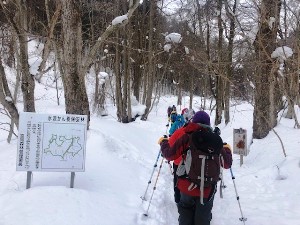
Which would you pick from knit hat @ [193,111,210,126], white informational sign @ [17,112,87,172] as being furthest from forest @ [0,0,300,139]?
knit hat @ [193,111,210,126]

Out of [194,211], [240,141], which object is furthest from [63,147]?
[240,141]

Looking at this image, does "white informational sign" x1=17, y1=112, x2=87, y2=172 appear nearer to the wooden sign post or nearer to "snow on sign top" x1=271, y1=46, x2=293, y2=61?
"snow on sign top" x1=271, y1=46, x2=293, y2=61

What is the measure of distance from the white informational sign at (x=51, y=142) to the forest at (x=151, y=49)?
8.76 feet

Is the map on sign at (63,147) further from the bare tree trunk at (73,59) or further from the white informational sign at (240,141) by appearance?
the white informational sign at (240,141)

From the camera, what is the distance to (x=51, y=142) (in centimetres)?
563

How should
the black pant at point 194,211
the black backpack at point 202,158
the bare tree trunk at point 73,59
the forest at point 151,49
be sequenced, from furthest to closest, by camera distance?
the forest at point 151,49 → the bare tree trunk at point 73,59 → the black pant at point 194,211 → the black backpack at point 202,158

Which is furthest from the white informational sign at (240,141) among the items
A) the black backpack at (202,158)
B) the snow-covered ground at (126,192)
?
the black backpack at (202,158)

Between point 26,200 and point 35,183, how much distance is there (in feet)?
3.08

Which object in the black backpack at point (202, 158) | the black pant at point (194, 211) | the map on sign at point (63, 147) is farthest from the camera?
the map on sign at point (63, 147)

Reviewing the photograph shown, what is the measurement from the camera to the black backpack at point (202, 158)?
4250 mm

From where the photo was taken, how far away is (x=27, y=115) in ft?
18.2

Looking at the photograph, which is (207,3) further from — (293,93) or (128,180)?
(128,180)

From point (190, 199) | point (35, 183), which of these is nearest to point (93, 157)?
point (35, 183)

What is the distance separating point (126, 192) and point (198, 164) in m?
2.78
